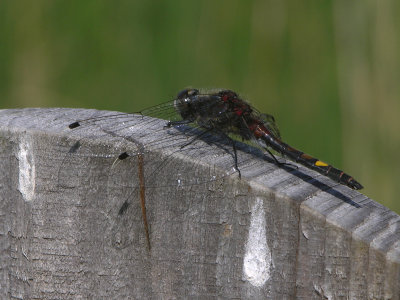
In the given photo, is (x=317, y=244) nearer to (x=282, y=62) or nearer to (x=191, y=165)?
(x=191, y=165)

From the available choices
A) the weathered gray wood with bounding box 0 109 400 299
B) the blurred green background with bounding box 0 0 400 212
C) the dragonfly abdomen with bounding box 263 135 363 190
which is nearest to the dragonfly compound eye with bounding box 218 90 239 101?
the dragonfly abdomen with bounding box 263 135 363 190

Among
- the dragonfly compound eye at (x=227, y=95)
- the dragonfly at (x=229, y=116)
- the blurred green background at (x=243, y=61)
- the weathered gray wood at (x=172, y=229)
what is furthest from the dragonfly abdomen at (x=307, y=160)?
the blurred green background at (x=243, y=61)

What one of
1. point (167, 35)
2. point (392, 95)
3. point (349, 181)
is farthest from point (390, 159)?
point (349, 181)

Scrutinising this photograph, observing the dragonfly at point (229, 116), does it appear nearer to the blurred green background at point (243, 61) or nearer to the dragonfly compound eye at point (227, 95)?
the dragonfly compound eye at point (227, 95)

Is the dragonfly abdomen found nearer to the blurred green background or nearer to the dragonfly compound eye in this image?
the dragonfly compound eye

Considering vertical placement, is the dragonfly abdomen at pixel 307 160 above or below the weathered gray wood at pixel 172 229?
below

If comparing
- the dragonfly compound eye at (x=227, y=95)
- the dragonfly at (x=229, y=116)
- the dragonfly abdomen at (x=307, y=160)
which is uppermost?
the dragonfly compound eye at (x=227, y=95)
